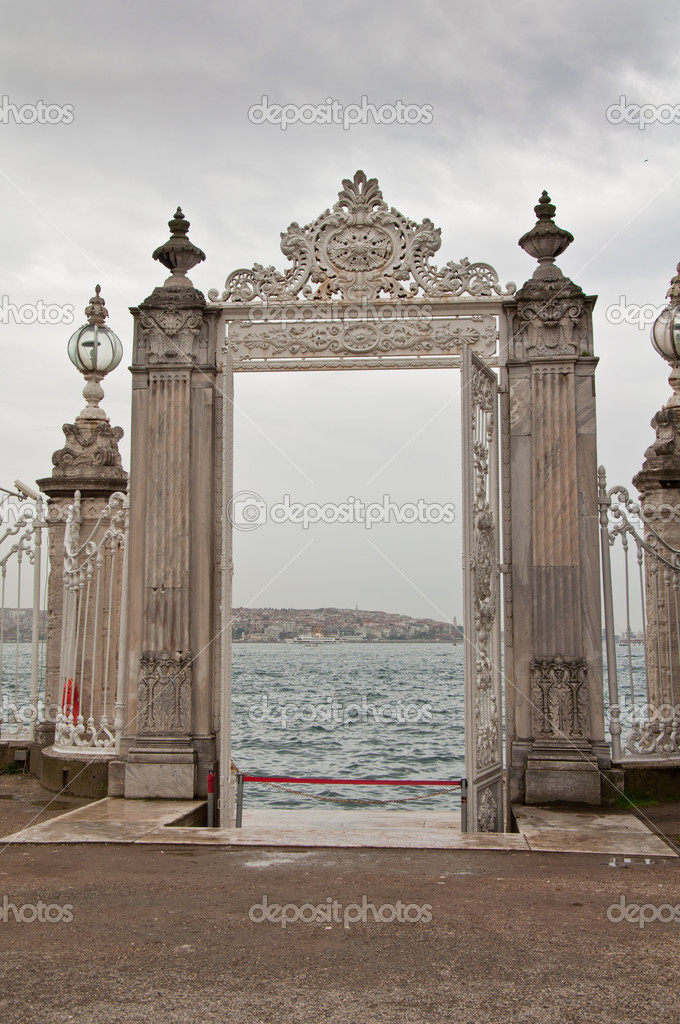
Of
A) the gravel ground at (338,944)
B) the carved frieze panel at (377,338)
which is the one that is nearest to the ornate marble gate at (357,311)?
the carved frieze panel at (377,338)

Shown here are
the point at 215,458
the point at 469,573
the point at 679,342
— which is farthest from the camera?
the point at 679,342

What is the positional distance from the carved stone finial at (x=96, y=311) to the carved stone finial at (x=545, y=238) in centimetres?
403

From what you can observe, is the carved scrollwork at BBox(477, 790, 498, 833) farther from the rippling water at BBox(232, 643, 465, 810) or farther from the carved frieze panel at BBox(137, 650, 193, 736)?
the rippling water at BBox(232, 643, 465, 810)

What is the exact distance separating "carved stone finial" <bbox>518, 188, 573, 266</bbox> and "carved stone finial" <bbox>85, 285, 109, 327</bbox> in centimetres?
403

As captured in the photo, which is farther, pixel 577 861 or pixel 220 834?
pixel 220 834

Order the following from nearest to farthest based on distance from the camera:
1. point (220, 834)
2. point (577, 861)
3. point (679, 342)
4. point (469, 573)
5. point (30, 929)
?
point (30, 929) → point (577, 861) → point (220, 834) → point (469, 573) → point (679, 342)

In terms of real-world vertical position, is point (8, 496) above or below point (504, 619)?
above

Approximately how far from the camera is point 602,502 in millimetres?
7418

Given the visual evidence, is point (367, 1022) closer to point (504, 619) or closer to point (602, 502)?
point (504, 619)

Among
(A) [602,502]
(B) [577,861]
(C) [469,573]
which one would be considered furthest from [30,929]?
(A) [602,502]

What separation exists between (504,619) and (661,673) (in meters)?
1.52

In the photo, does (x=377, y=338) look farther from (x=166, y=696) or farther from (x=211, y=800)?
(x=211, y=800)
